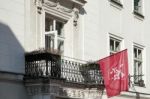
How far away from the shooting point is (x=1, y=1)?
15.7 meters

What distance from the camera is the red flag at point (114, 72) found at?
18500 mm

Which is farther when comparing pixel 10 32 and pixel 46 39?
pixel 46 39

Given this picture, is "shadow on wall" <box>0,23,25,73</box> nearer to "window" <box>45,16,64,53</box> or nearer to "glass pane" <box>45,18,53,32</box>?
"window" <box>45,16,64,53</box>

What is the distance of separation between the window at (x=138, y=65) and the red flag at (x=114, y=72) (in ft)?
17.2

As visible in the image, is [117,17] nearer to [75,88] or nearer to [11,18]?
[75,88]

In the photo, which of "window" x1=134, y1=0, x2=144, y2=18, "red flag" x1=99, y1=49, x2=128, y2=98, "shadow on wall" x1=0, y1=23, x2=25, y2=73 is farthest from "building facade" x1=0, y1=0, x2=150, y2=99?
"red flag" x1=99, y1=49, x2=128, y2=98

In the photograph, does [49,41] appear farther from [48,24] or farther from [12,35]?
[12,35]

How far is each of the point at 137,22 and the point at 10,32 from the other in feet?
34.0

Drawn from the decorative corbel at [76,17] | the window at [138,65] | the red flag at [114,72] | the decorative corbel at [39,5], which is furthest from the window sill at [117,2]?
the decorative corbel at [39,5]

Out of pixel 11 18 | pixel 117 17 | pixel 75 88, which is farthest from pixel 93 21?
pixel 11 18

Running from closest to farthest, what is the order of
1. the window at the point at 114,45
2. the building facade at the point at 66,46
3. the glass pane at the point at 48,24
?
the building facade at the point at 66,46
the glass pane at the point at 48,24
the window at the point at 114,45

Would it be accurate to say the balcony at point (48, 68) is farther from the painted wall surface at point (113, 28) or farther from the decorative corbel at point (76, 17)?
the painted wall surface at point (113, 28)

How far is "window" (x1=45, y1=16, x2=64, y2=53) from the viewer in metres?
17.5

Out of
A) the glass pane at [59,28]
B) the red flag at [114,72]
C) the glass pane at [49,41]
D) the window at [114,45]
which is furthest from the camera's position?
the window at [114,45]
